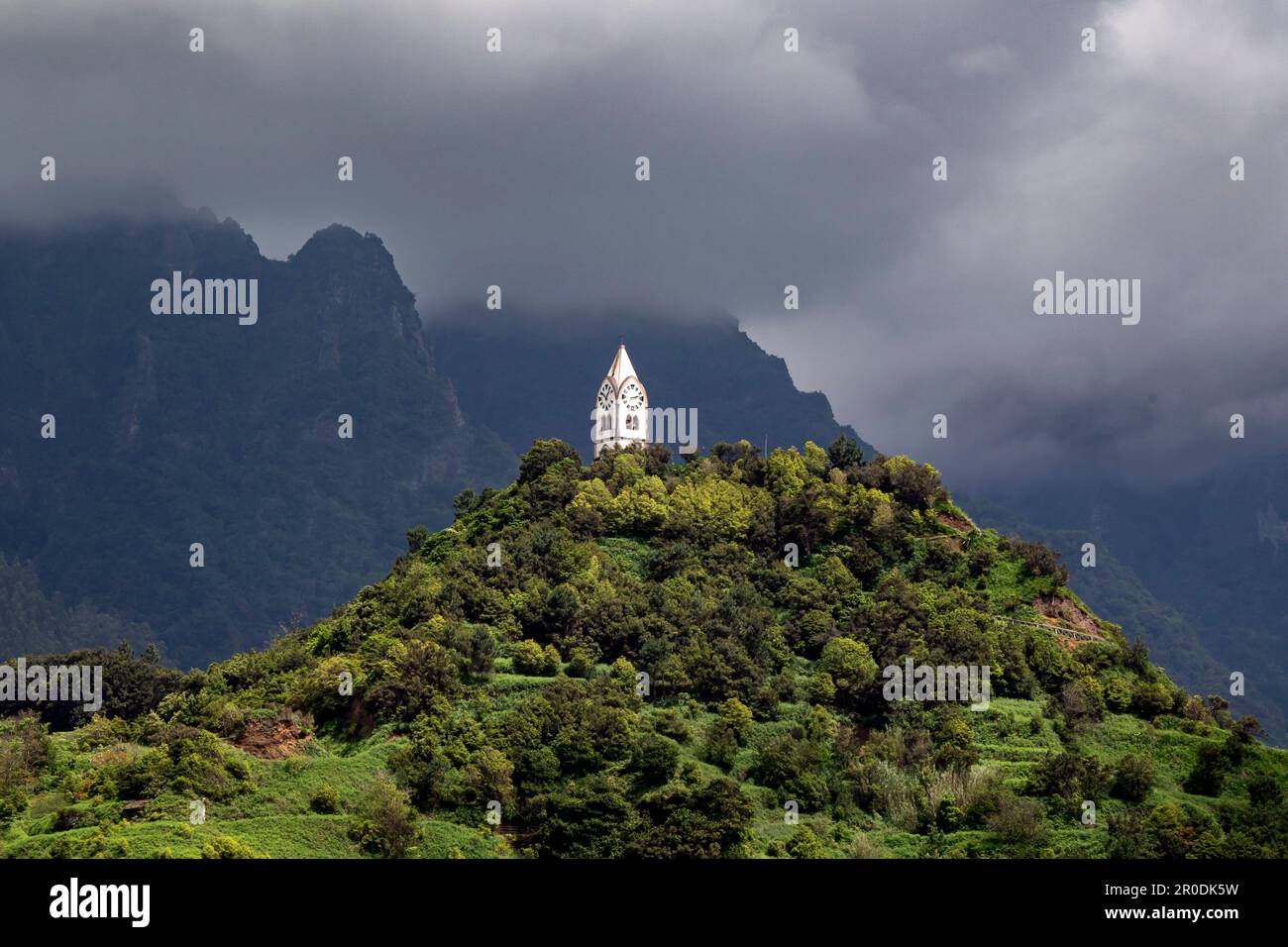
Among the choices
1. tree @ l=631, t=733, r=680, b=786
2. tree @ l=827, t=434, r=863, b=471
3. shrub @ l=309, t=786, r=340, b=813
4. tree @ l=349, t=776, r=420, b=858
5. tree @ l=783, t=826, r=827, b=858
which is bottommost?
tree @ l=783, t=826, r=827, b=858

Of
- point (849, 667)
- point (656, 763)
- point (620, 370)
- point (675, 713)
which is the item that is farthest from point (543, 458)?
point (656, 763)

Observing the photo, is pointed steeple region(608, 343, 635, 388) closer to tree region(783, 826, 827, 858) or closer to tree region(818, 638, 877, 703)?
tree region(818, 638, 877, 703)

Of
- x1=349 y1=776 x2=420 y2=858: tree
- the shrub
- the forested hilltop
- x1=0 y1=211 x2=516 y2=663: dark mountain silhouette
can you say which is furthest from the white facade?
x1=0 y1=211 x2=516 y2=663: dark mountain silhouette
